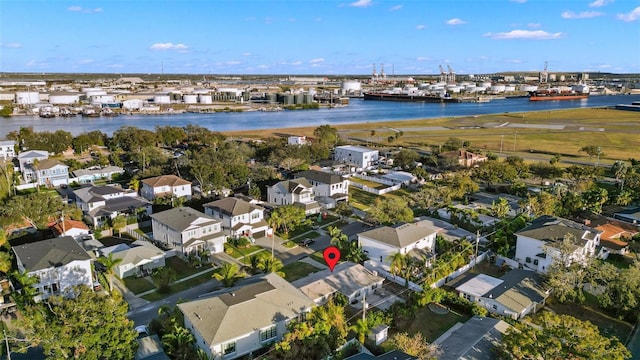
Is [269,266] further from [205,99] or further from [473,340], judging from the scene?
[205,99]

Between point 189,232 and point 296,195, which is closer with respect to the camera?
point 189,232

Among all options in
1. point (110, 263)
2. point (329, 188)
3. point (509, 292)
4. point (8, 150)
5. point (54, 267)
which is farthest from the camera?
point (8, 150)

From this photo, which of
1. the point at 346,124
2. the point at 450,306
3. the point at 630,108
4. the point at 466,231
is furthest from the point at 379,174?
the point at 630,108

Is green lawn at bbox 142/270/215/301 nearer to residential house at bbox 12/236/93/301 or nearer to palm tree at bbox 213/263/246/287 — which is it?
palm tree at bbox 213/263/246/287

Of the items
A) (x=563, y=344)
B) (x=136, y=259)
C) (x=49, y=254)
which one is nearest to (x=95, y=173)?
(x=136, y=259)

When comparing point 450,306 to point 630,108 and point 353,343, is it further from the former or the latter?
point 630,108

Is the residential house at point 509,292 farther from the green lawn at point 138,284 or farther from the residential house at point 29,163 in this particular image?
the residential house at point 29,163
